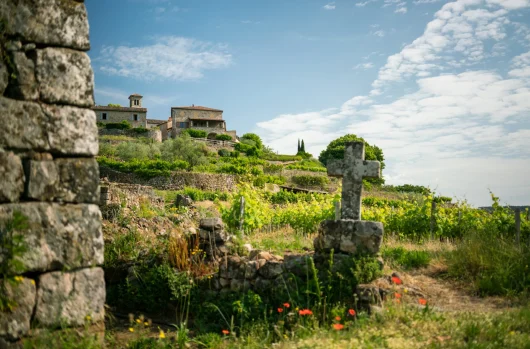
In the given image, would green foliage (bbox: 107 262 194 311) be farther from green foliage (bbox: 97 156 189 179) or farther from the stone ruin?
green foliage (bbox: 97 156 189 179)

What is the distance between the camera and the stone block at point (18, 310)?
3.69 meters

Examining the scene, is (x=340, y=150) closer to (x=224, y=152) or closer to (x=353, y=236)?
(x=224, y=152)

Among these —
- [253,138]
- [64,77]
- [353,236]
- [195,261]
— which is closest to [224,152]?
[253,138]

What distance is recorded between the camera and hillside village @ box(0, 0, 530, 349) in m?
3.87

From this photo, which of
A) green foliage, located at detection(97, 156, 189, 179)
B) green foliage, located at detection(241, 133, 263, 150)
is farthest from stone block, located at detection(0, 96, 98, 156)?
green foliage, located at detection(241, 133, 263, 150)

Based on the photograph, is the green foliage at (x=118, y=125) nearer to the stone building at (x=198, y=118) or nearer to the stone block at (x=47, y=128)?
the stone building at (x=198, y=118)

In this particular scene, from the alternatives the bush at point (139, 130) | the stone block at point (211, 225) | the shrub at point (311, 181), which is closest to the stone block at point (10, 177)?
the stone block at point (211, 225)

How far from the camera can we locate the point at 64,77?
13.5 feet

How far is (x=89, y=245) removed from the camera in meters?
4.15

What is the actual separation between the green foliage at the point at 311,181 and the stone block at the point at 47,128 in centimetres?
3546

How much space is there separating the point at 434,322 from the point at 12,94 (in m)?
5.14

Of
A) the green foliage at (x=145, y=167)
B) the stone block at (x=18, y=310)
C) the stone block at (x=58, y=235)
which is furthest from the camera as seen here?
the green foliage at (x=145, y=167)

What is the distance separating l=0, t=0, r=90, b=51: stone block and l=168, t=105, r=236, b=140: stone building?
62433mm

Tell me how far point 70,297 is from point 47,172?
1206 mm
